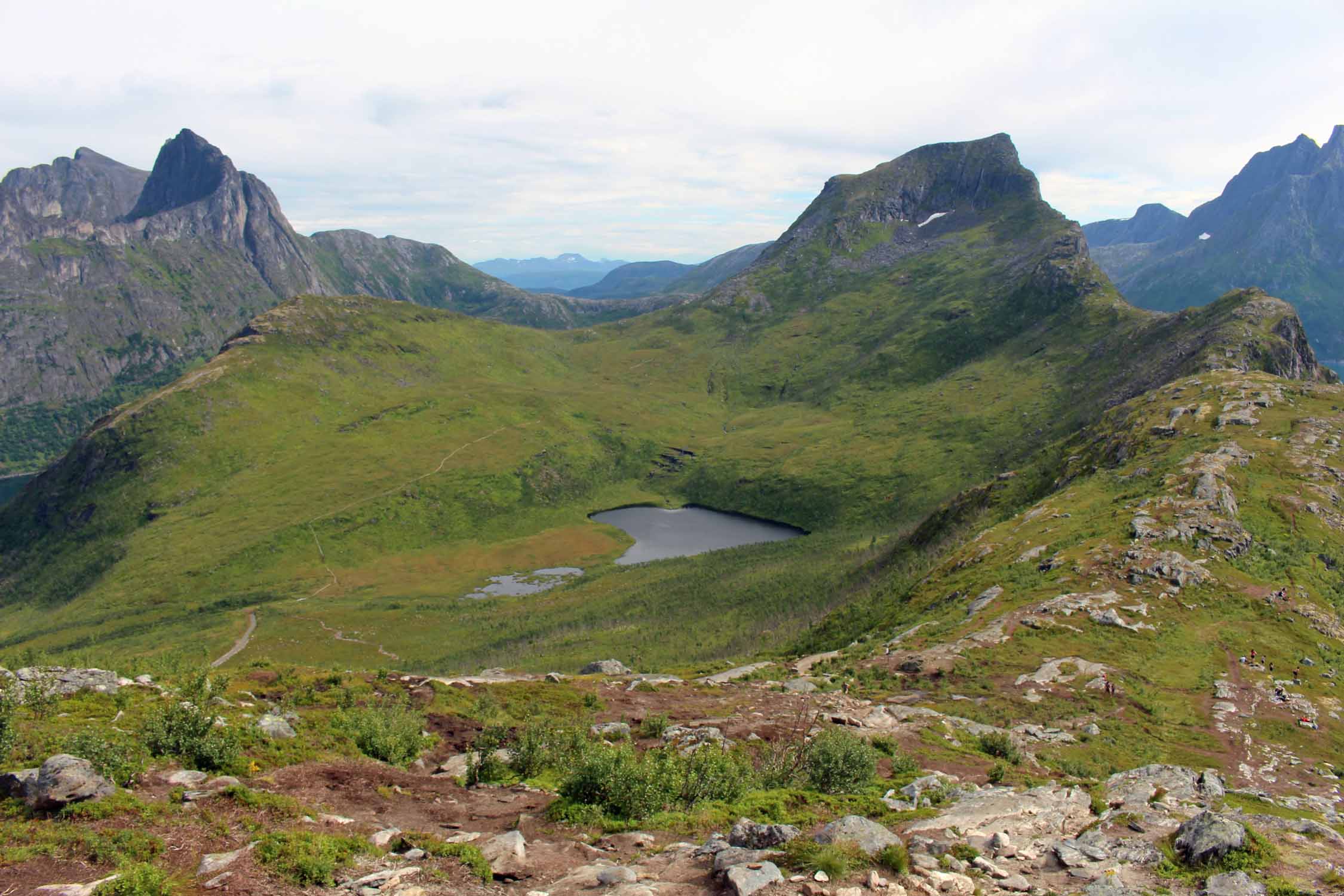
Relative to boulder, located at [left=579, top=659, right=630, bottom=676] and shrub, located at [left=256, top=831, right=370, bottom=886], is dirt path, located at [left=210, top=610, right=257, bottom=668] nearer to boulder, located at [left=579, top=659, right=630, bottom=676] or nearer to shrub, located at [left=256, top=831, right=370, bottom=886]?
boulder, located at [left=579, top=659, right=630, bottom=676]

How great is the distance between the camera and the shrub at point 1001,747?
3344 cm

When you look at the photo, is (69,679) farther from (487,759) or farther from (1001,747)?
(1001,747)

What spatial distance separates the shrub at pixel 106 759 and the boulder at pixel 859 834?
20.9 m

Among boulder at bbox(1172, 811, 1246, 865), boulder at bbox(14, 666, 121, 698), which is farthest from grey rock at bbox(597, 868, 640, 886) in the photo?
boulder at bbox(14, 666, 121, 698)

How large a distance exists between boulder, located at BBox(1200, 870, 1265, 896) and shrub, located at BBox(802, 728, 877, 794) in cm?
1071

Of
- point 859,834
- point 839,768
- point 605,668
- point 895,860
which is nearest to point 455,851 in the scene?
point 859,834

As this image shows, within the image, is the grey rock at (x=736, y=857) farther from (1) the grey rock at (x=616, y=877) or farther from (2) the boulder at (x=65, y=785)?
(2) the boulder at (x=65, y=785)

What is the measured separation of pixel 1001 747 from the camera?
34250mm

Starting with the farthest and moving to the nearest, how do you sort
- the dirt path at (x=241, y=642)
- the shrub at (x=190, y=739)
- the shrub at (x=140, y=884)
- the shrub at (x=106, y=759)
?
the dirt path at (x=241, y=642), the shrub at (x=190, y=739), the shrub at (x=106, y=759), the shrub at (x=140, y=884)

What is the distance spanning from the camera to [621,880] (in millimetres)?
17906

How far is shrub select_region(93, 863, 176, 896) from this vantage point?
50.2 feet

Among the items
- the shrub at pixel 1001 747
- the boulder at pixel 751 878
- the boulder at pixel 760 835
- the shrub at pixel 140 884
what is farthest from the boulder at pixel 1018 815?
the shrub at pixel 140 884

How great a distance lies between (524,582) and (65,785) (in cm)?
16953

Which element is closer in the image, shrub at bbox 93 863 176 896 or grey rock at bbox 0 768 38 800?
shrub at bbox 93 863 176 896
